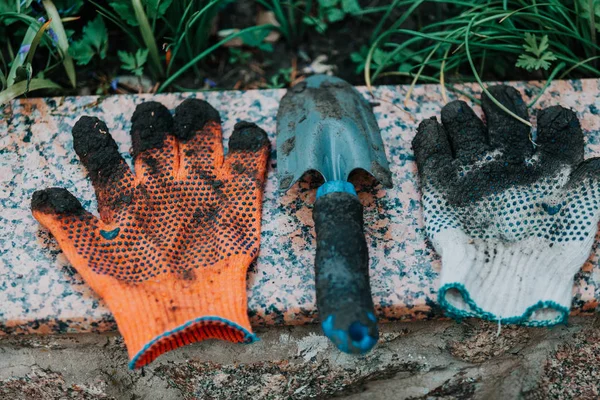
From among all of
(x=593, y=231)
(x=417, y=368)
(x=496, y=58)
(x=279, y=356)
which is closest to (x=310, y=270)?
(x=279, y=356)

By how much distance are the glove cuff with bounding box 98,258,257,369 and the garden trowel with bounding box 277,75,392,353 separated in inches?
8.5

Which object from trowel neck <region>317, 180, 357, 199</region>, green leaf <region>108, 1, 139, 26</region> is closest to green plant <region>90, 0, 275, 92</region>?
green leaf <region>108, 1, 139, 26</region>

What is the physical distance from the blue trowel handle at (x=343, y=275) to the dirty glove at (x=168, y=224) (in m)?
0.21

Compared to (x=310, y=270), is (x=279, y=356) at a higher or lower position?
lower

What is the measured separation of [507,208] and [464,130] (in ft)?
0.77

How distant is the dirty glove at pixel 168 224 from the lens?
56.4 inches

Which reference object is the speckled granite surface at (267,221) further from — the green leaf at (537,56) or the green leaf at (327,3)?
the green leaf at (327,3)

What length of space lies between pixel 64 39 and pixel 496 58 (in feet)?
4.27

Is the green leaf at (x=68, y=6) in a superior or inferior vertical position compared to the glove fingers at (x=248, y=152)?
superior

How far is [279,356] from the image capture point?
157 cm

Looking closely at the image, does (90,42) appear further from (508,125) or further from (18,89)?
(508,125)

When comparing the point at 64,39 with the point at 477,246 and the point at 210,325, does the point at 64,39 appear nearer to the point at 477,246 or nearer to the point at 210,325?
the point at 210,325

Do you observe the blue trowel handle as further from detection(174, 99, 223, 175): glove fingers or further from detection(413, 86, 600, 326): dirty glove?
detection(174, 99, 223, 175): glove fingers

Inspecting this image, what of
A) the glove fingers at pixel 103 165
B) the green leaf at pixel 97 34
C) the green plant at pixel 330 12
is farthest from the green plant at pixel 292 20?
the glove fingers at pixel 103 165
